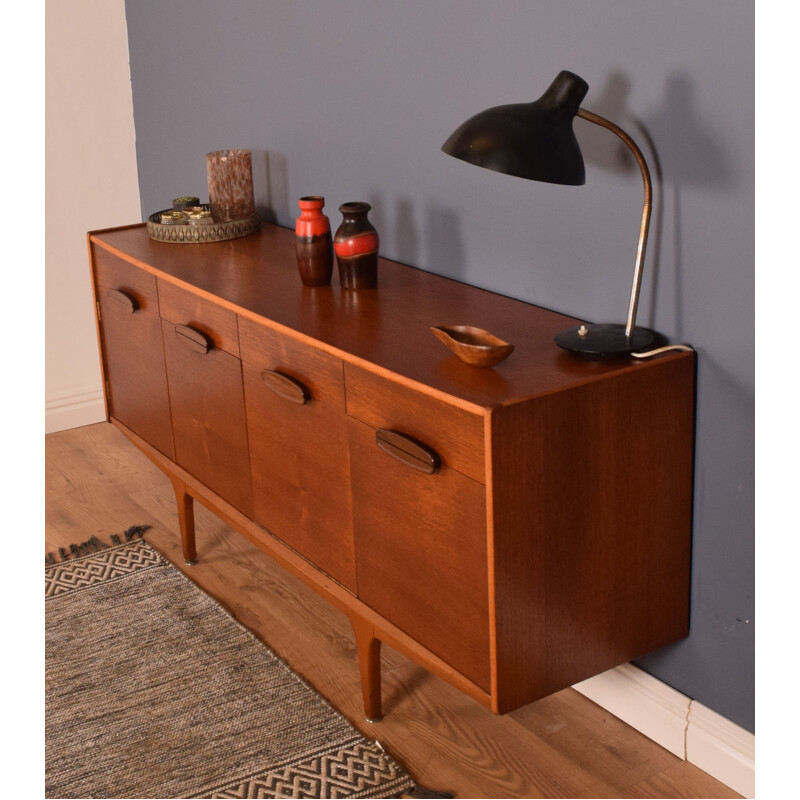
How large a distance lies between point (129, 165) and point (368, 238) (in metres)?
1.90

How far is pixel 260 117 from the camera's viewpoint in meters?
2.97

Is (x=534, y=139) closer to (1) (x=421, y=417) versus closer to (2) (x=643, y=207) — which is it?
(2) (x=643, y=207)

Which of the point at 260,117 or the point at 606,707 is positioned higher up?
the point at 260,117

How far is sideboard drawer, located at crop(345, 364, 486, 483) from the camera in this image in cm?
162

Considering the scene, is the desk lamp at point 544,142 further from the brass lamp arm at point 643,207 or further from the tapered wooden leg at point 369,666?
the tapered wooden leg at point 369,666

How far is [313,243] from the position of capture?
2.27m

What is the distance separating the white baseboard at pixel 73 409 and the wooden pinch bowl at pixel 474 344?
2349mm

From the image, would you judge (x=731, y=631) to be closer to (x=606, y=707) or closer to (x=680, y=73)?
(x=606, y=707)

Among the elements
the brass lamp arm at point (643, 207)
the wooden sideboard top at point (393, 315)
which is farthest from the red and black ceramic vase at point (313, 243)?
the brass lamp arm at point (643, 207)

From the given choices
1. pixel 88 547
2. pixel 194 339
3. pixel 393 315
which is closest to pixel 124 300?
pixel 194 339

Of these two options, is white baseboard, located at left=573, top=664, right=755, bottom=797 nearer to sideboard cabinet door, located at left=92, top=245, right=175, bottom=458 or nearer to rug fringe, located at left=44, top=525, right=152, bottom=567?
sideboard cabinet door, located at left=92, top=245, right=175, bottom=458

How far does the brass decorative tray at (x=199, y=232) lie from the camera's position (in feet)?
9.22
